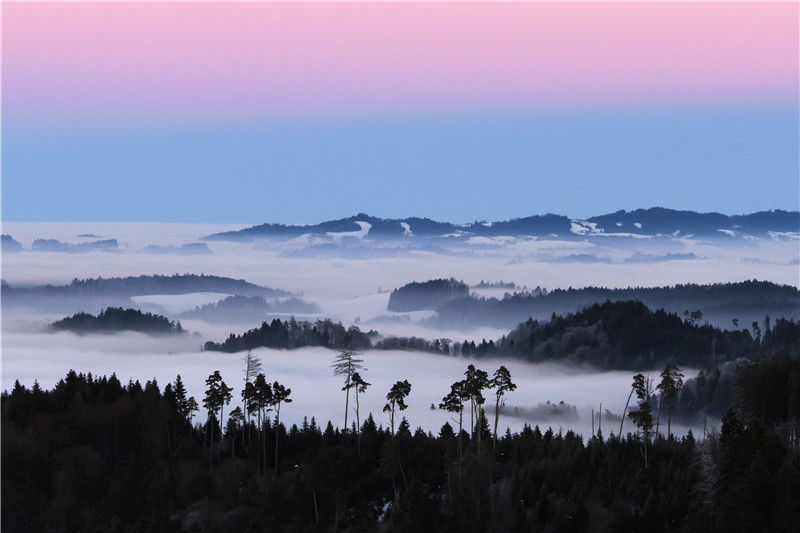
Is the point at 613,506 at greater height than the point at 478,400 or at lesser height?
lesser

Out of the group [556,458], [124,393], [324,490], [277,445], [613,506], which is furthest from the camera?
[124,393]

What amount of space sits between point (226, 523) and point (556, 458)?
32905 millimetres

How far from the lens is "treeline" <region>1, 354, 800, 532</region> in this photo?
83250mm

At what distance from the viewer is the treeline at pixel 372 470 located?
83.2 m

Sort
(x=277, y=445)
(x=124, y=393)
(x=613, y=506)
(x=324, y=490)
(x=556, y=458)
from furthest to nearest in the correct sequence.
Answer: (x=124, y=393)
(x=277, y=445)
(x=556, y=458)
(x=324, y=490)
(x=613, y=506)

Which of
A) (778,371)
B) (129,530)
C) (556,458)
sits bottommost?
(129,530)

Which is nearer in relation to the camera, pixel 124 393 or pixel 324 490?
pixel 324 490

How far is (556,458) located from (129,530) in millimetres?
43215

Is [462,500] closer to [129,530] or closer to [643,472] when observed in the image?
[643,472]

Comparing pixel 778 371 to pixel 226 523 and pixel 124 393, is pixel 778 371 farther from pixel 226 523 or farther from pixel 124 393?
pixel 124 393

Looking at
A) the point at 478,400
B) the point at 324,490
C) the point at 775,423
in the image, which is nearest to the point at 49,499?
the point at 324,490

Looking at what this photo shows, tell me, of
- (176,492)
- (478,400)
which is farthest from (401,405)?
(176,492)

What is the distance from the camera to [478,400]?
107 m

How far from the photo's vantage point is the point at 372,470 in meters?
105
